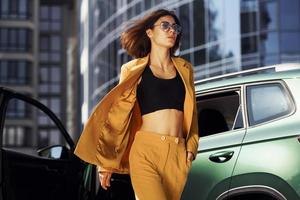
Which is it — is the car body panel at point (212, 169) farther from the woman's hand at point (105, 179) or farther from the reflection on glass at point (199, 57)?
the reflection on glass at point (199, 57)

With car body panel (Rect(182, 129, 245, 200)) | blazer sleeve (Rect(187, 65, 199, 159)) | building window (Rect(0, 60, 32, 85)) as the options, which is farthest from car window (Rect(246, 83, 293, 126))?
building window (Rect(0, 60, 32, 85))

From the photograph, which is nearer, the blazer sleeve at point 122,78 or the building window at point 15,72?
the blazer sleeve at point 122,78

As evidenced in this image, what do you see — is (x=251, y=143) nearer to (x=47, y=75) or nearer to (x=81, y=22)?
(x=81, y=22)

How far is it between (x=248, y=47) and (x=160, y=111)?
21163 millimetres

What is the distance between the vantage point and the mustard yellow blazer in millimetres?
3902

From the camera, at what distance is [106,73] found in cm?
3506

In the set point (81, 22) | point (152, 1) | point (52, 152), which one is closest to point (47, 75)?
point (81, 22)

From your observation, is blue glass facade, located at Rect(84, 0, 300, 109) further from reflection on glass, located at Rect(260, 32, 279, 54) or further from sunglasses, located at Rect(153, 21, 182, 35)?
sunglasses, located at Rect(153, 21, 182, 35)

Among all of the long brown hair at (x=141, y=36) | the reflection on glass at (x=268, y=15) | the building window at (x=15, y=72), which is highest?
the building window at (x=15, y=72)

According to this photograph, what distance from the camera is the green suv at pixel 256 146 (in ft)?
14.1

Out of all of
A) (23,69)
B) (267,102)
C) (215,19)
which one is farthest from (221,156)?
(23,69)

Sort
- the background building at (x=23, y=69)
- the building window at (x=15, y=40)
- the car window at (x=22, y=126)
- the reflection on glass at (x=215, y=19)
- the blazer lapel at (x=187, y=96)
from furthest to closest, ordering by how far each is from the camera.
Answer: the building window at (x=15, y=40) → the background building at (x=23, y=69) → the car window at (x=22, y=126) → the reflection on glass at (x=215, y=19) → the blazer lapel at (x=187, y=96)

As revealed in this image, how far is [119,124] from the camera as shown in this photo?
3979 millimetres

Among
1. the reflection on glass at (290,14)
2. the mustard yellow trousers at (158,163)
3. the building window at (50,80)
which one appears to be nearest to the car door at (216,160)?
the mustard yellow trousers at (158,163)
